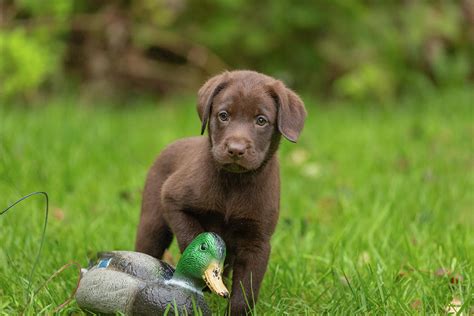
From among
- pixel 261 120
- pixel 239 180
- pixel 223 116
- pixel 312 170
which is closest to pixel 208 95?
pixel 223 116

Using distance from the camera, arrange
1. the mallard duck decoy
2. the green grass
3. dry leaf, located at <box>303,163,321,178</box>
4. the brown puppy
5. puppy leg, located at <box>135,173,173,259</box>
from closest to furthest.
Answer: the mallard duck decoy < the brown puppy < the green grass < puppy leg, located at <box>135,173,173,259</box> < dry leaf, located at <box>303,163,321,178</box>

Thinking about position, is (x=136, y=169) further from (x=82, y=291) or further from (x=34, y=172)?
(x=82, y=291)

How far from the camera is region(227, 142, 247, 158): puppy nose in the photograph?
333 centimetres

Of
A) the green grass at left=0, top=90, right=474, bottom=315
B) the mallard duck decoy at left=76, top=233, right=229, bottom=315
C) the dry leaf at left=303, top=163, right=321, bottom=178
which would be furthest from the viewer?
the dry leaf at left=303, top=163, right=321, bottom=178

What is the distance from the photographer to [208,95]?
3.56 metres

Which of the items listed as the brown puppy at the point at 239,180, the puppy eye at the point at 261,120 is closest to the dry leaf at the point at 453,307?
the brown puppy at the point at 239,180

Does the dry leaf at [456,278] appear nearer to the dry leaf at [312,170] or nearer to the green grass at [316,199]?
the green grass at [316,199]

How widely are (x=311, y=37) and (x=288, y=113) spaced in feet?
19.4

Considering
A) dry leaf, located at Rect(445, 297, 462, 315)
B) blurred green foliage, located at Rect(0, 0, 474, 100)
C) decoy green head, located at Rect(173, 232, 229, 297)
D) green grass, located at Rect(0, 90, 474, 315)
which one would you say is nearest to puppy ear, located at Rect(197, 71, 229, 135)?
decoy green head, located at Rect(173, 232, 229, 297)

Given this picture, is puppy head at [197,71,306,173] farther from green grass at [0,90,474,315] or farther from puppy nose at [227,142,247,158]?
green grass at [0,90,474,315]

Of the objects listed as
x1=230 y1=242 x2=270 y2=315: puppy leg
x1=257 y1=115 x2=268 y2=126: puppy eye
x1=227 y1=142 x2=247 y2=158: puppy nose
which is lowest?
x1=230 y1=242 x2=270 y2=315: puppy leg

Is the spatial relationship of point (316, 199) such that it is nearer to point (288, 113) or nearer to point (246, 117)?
point (288, 113)

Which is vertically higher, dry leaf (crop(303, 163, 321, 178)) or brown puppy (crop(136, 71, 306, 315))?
brown puppy (crop(136, 71, 306, 315))

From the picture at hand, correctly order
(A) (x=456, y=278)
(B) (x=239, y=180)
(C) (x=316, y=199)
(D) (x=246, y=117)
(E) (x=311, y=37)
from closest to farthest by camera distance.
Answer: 1. (D) (x=246, y=117)
2. (B) (x=239, y=180)
3. (A) (x=456, y=278)
4. (C) (x=316, y=199)
5. (E) (x=311, y=37)
